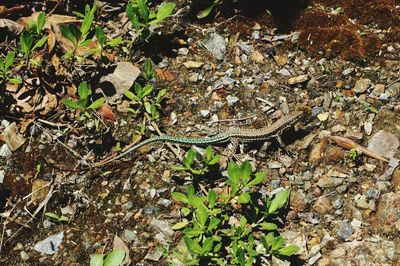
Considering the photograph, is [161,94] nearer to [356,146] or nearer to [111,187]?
[111,187]

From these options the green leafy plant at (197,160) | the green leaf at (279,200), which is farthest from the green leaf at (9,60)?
the green leaf at (279,200)

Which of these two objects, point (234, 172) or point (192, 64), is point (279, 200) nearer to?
point (234, 172)

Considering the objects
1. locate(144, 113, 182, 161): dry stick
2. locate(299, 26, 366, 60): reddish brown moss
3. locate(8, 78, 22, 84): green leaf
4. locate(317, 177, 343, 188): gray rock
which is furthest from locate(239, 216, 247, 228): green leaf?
locate(8, 78, 22, 84): green leaf

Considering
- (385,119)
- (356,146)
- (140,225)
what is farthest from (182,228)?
(385,119)

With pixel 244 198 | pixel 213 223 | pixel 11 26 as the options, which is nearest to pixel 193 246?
pixel 213 223

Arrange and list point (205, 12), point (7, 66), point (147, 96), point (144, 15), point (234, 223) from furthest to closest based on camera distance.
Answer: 1. point (205, 12)
2. point (144, 15)
3. point (147, 96)
4. point (7, 66)
5. point (234, 223)

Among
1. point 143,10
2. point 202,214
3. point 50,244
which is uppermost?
point 143,10
